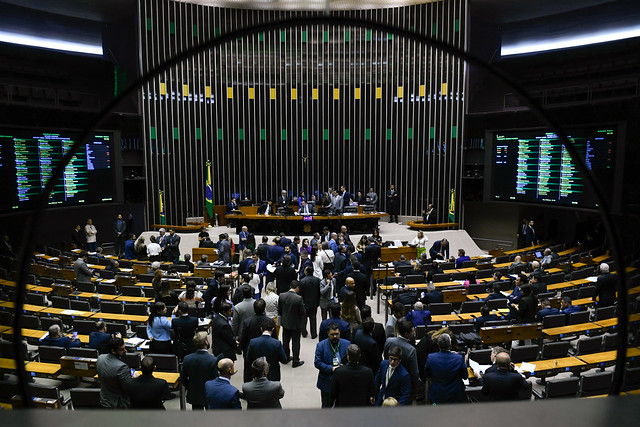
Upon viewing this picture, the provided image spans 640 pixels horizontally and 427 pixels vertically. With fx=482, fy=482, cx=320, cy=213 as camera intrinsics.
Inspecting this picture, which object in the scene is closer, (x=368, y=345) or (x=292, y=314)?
(x=368, y=345)

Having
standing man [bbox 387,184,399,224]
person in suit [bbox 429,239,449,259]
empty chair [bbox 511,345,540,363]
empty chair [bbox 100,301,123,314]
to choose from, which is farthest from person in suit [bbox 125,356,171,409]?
standing man [bbox 387,184,399,224]

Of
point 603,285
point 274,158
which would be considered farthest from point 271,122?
point 603,285

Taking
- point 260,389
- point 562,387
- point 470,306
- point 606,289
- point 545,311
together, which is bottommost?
point 562,387

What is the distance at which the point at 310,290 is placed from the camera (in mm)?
7961

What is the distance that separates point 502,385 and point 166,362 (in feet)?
12.4

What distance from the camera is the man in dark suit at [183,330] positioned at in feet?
19.5

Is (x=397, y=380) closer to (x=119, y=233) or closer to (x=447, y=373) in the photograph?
(x=447, y=373)

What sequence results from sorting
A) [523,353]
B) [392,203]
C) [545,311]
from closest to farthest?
[523,353]
[545,311]
[392,203]

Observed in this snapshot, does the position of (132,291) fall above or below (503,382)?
below

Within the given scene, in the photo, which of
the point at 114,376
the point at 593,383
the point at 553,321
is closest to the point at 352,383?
the point at 114,376

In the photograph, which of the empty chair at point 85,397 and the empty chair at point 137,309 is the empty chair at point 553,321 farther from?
the empty chair at point 137,309

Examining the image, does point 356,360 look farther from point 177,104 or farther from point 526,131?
point 177,104

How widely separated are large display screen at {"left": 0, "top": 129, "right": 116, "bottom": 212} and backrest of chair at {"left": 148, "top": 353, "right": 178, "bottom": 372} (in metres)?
8.31

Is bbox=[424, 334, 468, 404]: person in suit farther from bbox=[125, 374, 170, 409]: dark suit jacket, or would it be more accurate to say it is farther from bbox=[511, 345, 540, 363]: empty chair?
bbox=[125, 374, 170, 409]: dark suit jacket
